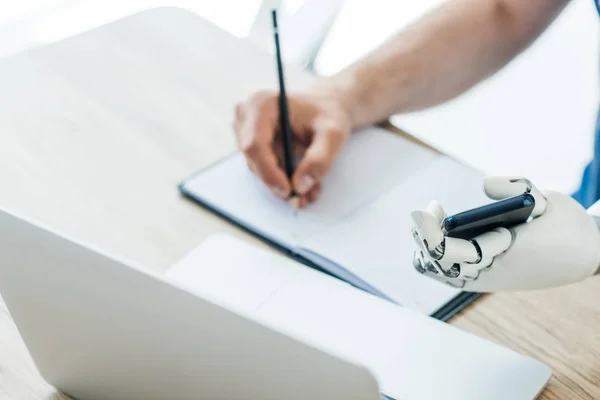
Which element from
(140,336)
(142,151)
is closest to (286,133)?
(142,151)

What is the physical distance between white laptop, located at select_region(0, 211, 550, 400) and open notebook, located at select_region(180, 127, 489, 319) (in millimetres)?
35

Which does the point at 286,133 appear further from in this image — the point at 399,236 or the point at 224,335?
the point at 224,335

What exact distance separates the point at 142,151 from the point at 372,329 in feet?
1.50

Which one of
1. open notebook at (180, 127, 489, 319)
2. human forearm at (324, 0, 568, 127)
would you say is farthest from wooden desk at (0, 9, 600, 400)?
human forearm at (324, 0, 568, 127)

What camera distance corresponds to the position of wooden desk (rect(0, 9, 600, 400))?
29.3 inches

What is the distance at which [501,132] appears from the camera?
2.23m

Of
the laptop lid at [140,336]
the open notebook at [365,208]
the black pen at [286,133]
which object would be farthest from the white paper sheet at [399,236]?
the laptop lid at [140,336]

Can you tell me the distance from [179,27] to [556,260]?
35.2 inches

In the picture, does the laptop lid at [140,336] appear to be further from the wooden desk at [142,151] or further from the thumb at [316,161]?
the thumb at [316,161]

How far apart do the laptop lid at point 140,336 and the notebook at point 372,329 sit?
92 millimetres

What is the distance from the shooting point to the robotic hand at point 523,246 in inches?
24.6

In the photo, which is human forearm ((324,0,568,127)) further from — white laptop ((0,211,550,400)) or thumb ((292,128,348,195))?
white laptop ((0,211,550,400))

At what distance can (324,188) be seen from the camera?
95 cm

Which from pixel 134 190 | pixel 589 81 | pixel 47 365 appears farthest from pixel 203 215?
pixel 589 81
